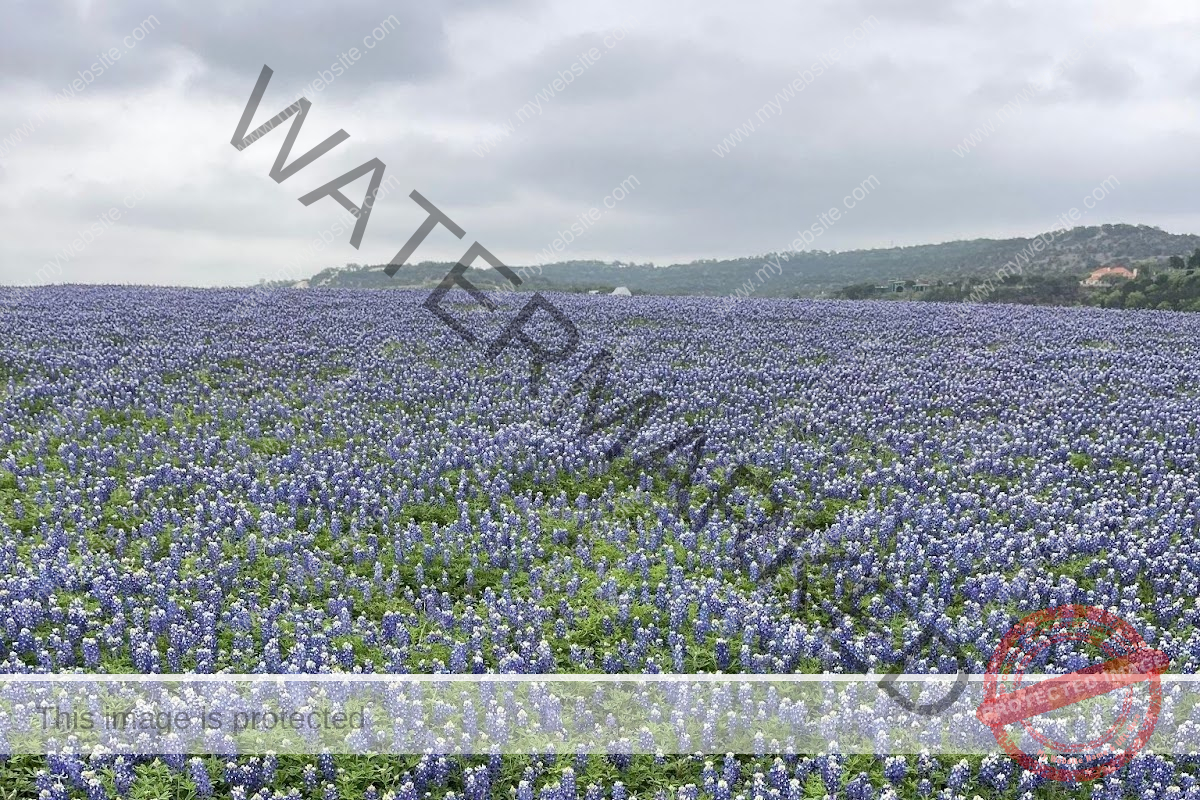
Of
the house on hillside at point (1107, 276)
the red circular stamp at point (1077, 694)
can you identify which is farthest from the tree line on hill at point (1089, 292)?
the red circular stamp at point (1077, 694)

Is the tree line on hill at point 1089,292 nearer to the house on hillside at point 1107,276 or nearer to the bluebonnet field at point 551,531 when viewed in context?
the house on hillside at point 1107,276

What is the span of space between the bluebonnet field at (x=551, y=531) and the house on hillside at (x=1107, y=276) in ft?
152

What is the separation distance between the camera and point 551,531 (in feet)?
29.4

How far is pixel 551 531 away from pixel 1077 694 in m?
5.23

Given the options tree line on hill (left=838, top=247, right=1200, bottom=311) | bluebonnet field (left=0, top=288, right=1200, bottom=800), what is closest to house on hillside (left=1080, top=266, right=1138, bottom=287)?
tree line on hill (left=838, top=247, right=1200, bottom=311)

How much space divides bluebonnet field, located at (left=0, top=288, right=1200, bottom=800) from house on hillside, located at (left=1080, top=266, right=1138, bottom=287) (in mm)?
46294

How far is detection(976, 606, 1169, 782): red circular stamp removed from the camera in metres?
5.53

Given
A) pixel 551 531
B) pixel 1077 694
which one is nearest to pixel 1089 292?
pixel 1077 694

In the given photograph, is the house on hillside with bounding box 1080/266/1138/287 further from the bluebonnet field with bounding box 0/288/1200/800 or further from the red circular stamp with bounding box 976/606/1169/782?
the red circular stamp with bounding box 976/606/1169/782

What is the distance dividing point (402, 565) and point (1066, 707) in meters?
6.07

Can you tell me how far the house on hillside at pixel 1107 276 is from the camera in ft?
182

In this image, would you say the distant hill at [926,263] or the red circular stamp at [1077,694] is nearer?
the red circular stamp at [1077,694]

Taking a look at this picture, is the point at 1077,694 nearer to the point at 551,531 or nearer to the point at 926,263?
the point at 551,531

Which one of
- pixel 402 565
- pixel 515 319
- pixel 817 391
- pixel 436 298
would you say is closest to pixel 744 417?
pixel 817 391
